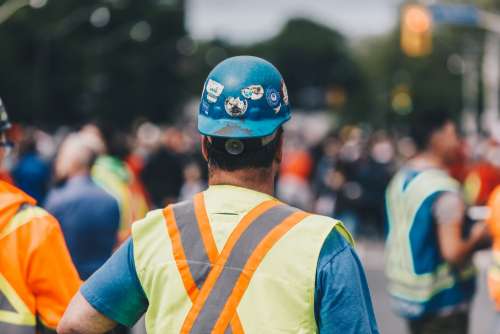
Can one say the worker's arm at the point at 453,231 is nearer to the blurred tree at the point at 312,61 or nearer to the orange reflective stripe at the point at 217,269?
the orange reflective stripe at the point at 217,269

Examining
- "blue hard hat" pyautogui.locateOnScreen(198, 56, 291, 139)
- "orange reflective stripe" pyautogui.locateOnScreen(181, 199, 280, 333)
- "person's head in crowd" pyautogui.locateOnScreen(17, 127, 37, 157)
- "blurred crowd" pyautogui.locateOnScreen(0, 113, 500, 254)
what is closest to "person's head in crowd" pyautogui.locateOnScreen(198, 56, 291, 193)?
"blue hard hat" pyautogui.locateOnScreen(198, 56, 291, 139)

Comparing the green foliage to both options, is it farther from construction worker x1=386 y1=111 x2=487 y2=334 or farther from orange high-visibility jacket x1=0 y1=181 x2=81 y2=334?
orange high-visibility jacket x1=0 y1=181 x2=81 y2=334

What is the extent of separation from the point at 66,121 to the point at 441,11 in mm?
35208

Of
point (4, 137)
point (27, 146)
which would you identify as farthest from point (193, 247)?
point (27, 146)

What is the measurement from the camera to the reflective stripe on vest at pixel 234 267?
2.46m

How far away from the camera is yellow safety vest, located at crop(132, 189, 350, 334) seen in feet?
7.95

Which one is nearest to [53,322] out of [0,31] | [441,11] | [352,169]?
[352,169]

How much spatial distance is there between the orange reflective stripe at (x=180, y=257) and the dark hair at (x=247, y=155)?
20cm

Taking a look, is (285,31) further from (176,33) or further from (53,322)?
(53,322)

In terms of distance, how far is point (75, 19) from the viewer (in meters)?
51.8

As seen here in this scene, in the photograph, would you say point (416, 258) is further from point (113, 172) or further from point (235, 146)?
point (235, 146)

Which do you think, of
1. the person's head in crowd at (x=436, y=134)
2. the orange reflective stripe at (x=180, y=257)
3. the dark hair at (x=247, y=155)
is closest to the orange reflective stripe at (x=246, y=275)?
the orange reflective stripe at (x=180, y=257)

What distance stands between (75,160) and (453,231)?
2.32 m

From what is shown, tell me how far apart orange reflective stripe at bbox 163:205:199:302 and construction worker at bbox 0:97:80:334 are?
69 cm
